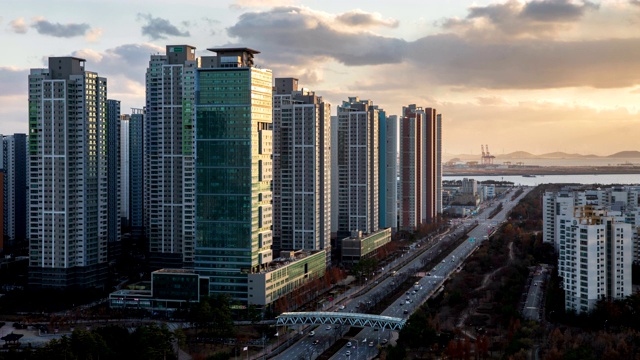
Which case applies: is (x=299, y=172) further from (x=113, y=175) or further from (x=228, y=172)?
(x=228, y=172)

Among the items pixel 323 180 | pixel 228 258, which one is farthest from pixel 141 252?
pixel 228 258

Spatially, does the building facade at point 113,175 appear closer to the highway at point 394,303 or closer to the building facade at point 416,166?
the highway at point 394,303

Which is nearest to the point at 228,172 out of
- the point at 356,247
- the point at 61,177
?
the point at 61,177

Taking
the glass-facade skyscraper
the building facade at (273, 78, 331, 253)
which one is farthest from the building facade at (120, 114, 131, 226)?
the glass-facade skyscraper

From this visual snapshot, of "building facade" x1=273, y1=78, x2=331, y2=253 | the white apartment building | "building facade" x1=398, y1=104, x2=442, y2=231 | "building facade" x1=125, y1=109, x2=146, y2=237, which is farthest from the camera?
"building facade" x1=398, y1=104, x2=442, y2=231

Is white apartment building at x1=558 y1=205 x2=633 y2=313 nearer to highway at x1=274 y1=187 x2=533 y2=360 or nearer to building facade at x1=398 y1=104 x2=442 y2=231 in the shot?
highway at x1=274 y1=187 x2=533 y2=360
